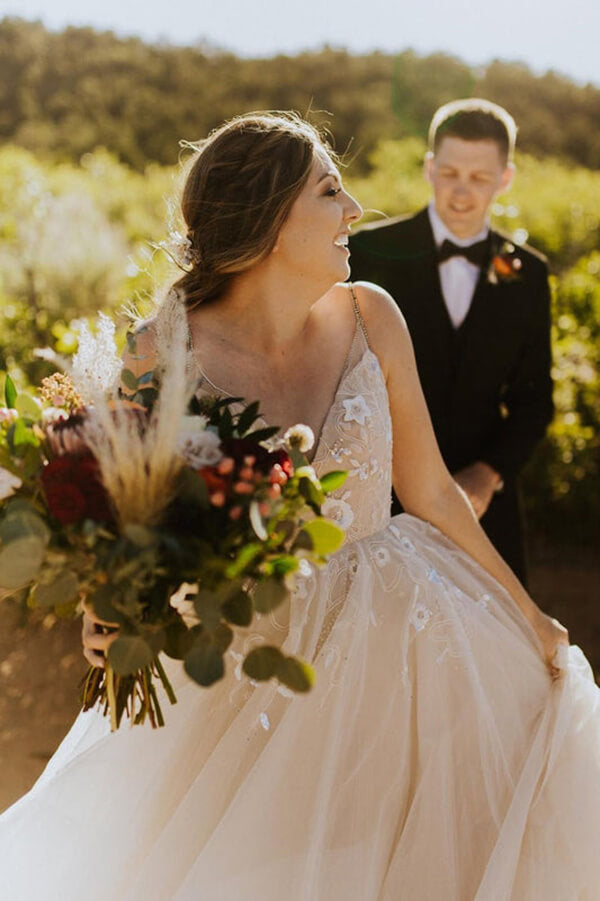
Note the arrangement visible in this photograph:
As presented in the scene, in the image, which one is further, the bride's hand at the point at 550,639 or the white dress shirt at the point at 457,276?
the white dress shirt at the point at 457,276

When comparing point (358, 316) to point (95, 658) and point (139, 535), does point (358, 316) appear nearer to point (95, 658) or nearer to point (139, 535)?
point (95, 658)

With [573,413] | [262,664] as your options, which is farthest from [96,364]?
[573,413]

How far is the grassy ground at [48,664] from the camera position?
4.24 m

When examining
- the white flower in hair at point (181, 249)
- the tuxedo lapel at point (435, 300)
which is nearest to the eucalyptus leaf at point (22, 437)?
the white flower in hair at point (181, 249)

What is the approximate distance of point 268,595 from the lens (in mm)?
1663

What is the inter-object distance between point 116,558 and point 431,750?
1030 mm

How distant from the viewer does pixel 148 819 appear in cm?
227

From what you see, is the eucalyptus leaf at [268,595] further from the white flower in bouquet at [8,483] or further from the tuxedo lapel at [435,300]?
the tuxedo lapel at [435,300]

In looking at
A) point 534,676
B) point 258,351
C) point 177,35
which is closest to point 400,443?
point 258,351

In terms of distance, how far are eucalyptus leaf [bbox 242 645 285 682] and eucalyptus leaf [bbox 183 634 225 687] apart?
0.04 m

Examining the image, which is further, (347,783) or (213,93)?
(213,93)

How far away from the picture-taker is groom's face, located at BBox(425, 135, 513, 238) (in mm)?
3777

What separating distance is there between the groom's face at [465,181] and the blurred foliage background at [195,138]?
53cm

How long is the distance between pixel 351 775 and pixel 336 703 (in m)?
0.15
